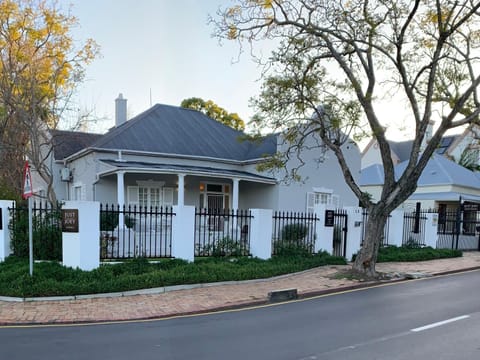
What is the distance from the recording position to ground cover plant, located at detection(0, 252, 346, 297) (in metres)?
8.18

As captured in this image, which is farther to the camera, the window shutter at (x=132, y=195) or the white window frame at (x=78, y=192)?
the white window frame at (x=78, y=192)

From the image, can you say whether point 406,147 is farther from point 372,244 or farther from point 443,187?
point 372,244

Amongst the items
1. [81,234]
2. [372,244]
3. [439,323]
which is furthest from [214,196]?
[439,323]

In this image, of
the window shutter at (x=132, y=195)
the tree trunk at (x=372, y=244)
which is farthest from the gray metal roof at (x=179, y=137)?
the tree trunk at (x=372, y=244)

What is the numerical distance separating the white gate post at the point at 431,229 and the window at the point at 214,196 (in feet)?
31.5

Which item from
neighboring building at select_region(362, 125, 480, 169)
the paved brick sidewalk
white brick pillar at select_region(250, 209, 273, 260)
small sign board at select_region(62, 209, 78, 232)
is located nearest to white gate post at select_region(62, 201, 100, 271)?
small sign board at select_region(62, 209, 78, 232)

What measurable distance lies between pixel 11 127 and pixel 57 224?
8875 millimetres

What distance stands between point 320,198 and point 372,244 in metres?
9.37

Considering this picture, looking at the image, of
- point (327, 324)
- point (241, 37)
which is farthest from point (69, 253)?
point (241, 37)

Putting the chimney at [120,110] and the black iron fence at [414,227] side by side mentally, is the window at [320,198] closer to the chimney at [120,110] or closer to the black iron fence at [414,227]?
the black iron fence at [414,227]

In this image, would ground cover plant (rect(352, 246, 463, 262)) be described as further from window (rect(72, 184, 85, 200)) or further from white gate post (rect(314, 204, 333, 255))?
window (rect(72, 184, 85, 200))

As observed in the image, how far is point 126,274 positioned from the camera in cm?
926

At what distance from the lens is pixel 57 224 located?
1045 centimetres

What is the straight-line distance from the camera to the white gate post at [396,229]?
1602 centimetres
